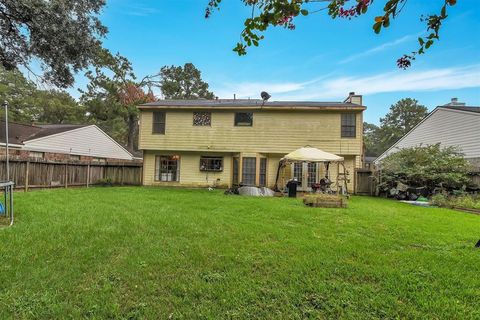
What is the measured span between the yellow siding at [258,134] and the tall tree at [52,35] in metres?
9.09

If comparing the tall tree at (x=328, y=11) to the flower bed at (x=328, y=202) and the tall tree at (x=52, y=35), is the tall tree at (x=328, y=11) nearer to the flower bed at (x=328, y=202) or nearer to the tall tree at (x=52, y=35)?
the tall tree at (x=52, y=35)

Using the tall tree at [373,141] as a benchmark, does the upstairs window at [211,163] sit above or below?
below

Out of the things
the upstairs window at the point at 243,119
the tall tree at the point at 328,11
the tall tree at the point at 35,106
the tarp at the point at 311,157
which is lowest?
the tarp at the point at 311,157

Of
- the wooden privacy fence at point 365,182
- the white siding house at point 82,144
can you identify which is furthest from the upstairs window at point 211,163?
the white siding house at point 82,144

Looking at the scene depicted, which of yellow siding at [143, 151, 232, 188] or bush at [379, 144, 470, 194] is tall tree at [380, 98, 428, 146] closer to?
bush at [379, 144, 470, 194]

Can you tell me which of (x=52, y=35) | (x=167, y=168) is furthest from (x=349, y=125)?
(x=52, y=35)

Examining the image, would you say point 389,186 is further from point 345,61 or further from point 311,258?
point 311,258

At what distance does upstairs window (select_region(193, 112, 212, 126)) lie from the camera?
51.0 ft

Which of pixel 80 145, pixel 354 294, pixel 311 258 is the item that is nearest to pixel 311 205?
pixel 311 258

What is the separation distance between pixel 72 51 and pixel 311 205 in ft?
24.8

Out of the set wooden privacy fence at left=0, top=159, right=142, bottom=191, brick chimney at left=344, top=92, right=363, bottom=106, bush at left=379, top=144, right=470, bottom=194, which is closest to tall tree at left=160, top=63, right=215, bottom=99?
wooden privacy fence at left=0, top=159, right=142, bottom=191

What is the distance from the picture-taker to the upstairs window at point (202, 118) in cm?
1555

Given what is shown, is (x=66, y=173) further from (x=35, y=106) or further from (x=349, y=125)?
(x=35, y=106)

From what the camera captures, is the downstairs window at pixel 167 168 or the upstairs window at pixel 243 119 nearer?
the upstairs window at pixel 243 119
